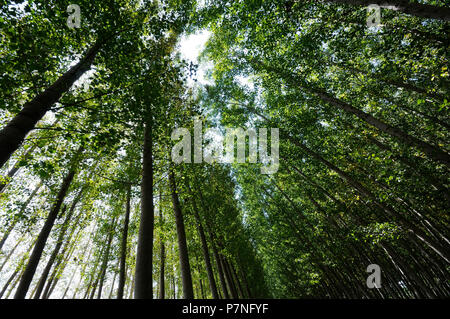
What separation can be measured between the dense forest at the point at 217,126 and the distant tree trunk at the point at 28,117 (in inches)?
0.9

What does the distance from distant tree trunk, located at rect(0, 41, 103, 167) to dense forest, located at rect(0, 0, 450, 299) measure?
2cm

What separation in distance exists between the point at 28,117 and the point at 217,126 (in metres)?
12.7

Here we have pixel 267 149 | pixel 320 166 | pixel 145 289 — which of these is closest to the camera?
pixel 145 289

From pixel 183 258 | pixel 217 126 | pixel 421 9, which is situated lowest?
pixel 183 258

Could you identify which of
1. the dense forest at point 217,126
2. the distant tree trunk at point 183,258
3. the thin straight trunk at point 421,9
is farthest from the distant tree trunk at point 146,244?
the thin straight trunk at point 421,9

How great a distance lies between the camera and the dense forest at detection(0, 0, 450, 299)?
3953 millimetres

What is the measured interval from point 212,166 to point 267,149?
440cm

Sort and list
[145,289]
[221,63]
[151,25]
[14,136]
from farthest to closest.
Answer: [221,63], [151,25], [145,289], [14,136]

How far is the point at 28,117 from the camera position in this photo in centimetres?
314

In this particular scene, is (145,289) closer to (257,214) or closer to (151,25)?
(151,25)

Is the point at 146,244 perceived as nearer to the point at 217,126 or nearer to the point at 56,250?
the point at 56,250

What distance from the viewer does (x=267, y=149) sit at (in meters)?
13.0

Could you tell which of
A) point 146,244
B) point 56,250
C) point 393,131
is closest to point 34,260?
point 56,250
